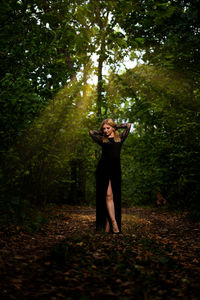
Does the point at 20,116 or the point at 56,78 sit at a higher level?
the point at 56,78

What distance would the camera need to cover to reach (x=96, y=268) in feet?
10.1

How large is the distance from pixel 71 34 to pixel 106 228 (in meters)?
3.65

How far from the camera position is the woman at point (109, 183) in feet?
17.1

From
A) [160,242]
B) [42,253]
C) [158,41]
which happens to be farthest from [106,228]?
[158,41]

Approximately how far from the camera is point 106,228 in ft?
17.4

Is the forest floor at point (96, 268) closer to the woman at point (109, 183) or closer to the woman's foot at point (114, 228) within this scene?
the woman's foot at point (114, 228)

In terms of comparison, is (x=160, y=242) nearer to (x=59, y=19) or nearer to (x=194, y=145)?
(x=194, y=145)

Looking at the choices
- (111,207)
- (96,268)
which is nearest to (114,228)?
(111,207)

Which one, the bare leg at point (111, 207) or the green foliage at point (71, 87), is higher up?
the green foliage at point (71, 87)

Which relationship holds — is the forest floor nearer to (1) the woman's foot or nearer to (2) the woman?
(1) the woman's foot

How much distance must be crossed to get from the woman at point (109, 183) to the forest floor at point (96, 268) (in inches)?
24.8

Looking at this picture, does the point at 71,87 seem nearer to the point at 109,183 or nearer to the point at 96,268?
the point at 109,183

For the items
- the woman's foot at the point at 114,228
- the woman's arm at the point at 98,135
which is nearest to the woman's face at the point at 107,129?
the woman's arm at the point at 98,135

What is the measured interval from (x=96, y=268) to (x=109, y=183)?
2.34 m
